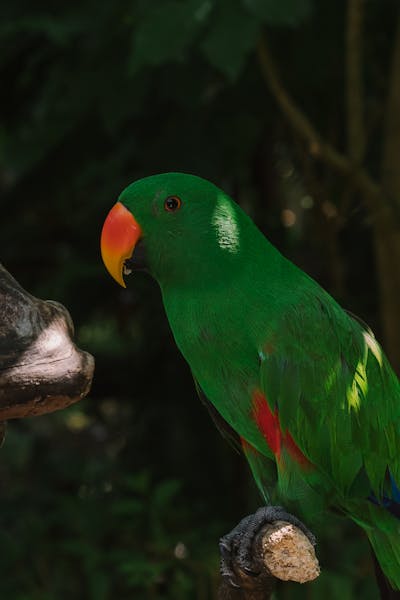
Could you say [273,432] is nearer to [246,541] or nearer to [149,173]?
[246,541]

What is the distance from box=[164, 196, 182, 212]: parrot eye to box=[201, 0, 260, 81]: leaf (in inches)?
23.2

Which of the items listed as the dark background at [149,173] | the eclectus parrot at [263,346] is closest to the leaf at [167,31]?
the dark background at [149,173]

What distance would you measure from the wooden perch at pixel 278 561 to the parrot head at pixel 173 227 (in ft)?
2.05

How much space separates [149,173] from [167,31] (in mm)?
1002

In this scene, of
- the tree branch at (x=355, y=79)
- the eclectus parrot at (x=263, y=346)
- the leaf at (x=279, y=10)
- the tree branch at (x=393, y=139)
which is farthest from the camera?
the tree branch at (x=393, y=139)

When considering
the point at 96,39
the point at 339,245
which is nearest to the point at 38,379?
the point at 96,39

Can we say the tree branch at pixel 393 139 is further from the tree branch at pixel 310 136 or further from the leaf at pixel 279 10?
the leaf at pixel 279 10

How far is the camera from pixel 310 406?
7.19ft

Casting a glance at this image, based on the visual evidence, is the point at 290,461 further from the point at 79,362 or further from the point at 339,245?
the point at 339,245

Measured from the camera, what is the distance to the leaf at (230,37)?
2582mm

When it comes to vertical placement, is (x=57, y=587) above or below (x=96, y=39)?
below

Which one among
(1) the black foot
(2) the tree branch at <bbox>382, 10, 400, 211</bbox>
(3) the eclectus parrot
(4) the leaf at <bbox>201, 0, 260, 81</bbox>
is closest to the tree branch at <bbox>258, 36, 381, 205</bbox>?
(2) the tree branch at <bbox>382, 10, 400, 211</bbox>

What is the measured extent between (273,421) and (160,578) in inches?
65.8

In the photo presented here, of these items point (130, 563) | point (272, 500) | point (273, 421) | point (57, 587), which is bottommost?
point (57, 587)
